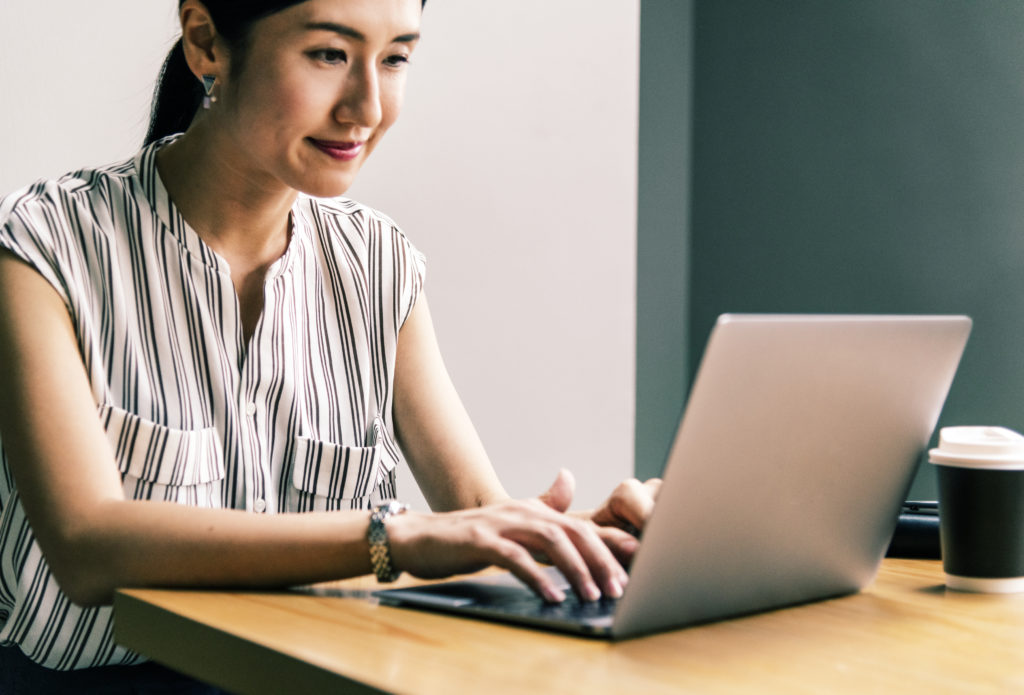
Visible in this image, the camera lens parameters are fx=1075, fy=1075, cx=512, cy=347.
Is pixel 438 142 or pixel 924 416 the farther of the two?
pixel 438 142

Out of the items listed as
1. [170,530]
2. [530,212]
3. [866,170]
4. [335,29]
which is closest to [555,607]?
[170,530]

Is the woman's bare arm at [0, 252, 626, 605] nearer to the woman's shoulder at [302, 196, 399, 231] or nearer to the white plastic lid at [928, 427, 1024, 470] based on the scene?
the white plastic lid at [928, 427, 1024, 470]

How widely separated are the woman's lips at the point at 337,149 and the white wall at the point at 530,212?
1.02m

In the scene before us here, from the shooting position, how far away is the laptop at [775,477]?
64 cm

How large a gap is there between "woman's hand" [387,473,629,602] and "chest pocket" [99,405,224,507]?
40 centimetres

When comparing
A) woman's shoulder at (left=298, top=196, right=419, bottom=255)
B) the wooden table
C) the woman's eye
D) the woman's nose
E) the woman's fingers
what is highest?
the woman's eye

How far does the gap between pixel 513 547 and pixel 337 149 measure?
581 mm

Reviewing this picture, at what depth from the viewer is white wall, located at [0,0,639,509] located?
7.73 feet

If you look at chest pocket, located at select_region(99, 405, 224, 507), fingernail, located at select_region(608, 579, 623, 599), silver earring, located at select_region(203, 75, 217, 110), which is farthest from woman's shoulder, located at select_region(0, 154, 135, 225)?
fingernail, located at select_region(608, 579, 623, 599)

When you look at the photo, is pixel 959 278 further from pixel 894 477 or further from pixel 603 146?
pixel 894 477

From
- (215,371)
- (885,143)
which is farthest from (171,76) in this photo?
→ (885,143)

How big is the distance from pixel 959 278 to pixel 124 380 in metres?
1.92

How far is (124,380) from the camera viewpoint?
1.14m

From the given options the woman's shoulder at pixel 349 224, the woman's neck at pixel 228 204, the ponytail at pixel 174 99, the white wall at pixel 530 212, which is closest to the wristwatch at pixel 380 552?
the woman's neck at pixel 228 204
